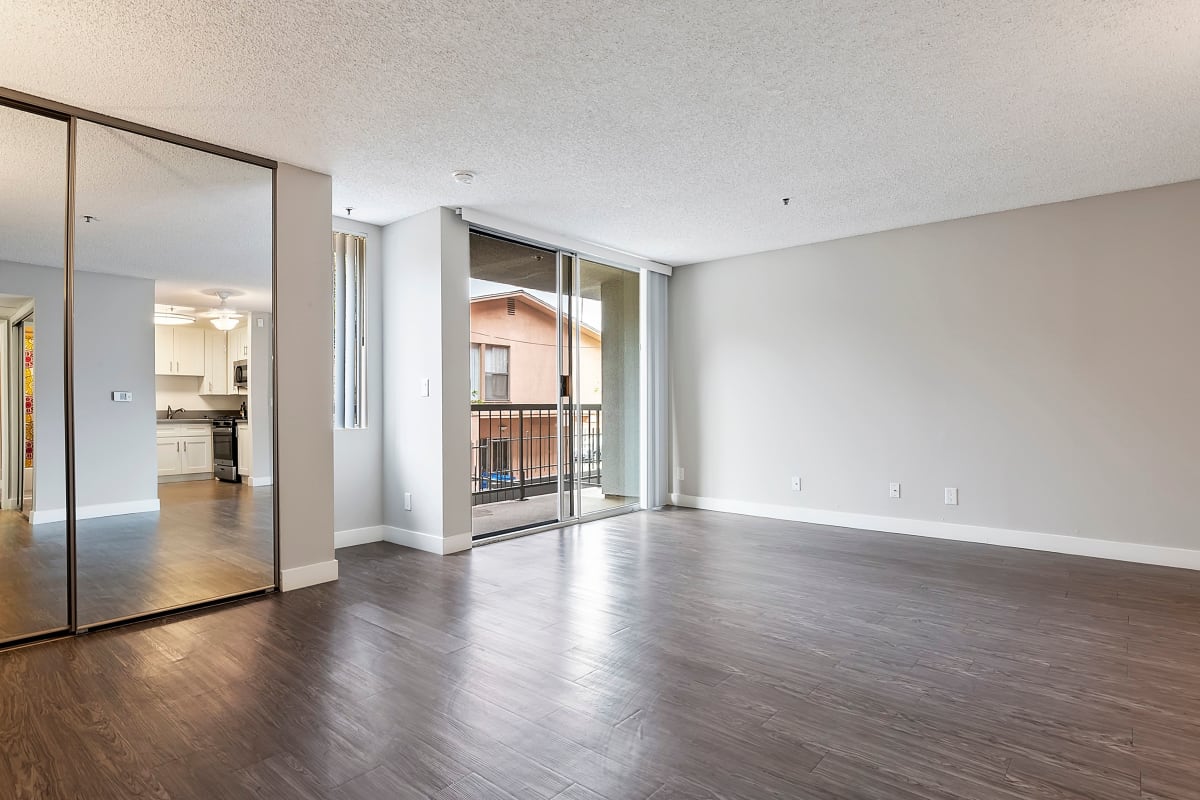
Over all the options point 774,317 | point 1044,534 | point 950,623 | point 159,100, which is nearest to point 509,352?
point 774,317

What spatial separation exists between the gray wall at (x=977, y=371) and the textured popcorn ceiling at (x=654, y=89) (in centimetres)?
54

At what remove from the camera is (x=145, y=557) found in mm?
3121

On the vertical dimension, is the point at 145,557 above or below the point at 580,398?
below

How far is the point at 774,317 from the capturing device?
5766 millimetres

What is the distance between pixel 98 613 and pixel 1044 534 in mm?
5660

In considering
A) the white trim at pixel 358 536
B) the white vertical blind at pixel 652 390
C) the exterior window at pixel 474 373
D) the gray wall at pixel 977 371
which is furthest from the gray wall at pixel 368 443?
the gray wall at pixel 977 371

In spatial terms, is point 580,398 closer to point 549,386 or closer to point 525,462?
point 549,386

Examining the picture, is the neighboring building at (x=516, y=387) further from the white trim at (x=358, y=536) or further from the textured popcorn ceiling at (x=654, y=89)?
the textured popcorn ceiling at (x=654, y=89)

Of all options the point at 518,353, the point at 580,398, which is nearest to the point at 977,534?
the point at 580,398

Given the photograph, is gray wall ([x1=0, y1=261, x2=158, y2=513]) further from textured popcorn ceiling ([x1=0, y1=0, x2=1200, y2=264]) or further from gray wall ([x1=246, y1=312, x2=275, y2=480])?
textured popcorn ceiling ([x1=0, y1=0, x2=1200, y2=264])

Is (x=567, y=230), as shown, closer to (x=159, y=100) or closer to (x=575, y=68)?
(x=575, y=68)

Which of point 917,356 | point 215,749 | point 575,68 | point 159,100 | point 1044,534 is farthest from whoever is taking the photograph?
point 917,356

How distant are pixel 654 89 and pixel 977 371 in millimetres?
3451

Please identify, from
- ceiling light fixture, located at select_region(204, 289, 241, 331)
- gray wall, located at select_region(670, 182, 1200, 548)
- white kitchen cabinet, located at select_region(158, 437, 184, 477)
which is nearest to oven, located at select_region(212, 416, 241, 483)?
white kitchen cabinet, located at select_region(158, 437, 184, 477)
